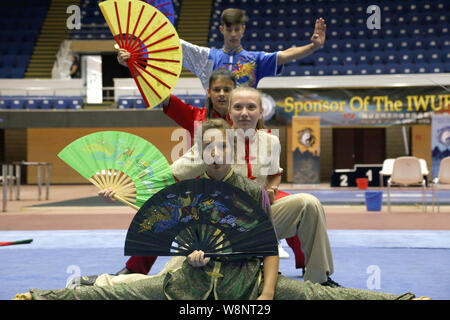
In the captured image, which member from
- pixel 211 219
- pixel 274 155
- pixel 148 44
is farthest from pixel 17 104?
pixel 211 219

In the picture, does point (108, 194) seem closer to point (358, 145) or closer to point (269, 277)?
point (269, 277)

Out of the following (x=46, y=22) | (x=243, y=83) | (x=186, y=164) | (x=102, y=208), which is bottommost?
(x=102, y=208)

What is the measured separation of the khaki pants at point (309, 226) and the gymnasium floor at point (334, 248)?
43 centimetres

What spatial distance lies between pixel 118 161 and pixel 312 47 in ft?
4.31

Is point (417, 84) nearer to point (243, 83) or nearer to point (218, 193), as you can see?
point (243, 83)

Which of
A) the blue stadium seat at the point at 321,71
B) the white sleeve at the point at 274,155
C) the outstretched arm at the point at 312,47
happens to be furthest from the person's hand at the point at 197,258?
the blue stadium seat at the point at 321,71

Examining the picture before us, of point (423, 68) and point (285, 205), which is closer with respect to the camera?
point (285, 205)

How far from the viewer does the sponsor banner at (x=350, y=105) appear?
→ 1251 centimetres

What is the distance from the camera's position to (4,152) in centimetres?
1770

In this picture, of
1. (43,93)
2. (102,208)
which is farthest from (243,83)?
(43,93)

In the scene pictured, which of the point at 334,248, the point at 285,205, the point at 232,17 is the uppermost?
the point at 232,17

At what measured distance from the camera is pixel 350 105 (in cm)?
1277

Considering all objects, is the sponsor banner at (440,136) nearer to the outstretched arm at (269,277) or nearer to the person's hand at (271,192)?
the person's hand at (271,192)
